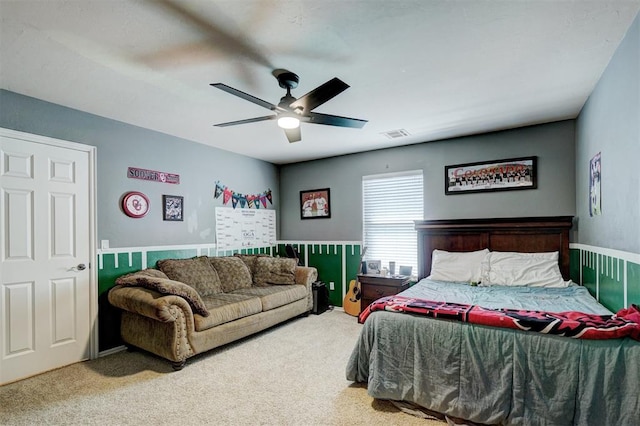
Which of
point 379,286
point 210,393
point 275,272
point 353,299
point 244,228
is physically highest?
point 244,228

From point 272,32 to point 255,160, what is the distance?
3538mm

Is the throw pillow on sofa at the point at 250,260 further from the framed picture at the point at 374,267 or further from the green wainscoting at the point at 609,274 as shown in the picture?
the green wainscoting at the point at 609,274

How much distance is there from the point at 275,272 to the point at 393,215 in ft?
6.29

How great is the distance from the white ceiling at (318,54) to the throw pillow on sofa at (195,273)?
64.8 inches

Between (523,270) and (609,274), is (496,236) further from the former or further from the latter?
(609,274)

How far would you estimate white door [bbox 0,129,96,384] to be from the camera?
2812 millimetres

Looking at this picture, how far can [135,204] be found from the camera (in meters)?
3.69

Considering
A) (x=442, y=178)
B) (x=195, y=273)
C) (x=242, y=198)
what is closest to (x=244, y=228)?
(x=242, y=198)

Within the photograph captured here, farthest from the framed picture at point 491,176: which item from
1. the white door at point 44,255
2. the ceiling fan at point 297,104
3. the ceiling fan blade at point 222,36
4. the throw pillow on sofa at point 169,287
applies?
the white door at point 44,255

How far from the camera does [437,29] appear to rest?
199 cm

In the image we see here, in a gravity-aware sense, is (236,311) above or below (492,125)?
below

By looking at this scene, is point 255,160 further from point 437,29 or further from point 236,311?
point 437,29

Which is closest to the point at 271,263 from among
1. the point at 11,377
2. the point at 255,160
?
the point at 255,160

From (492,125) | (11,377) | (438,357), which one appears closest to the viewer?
(438,357)
